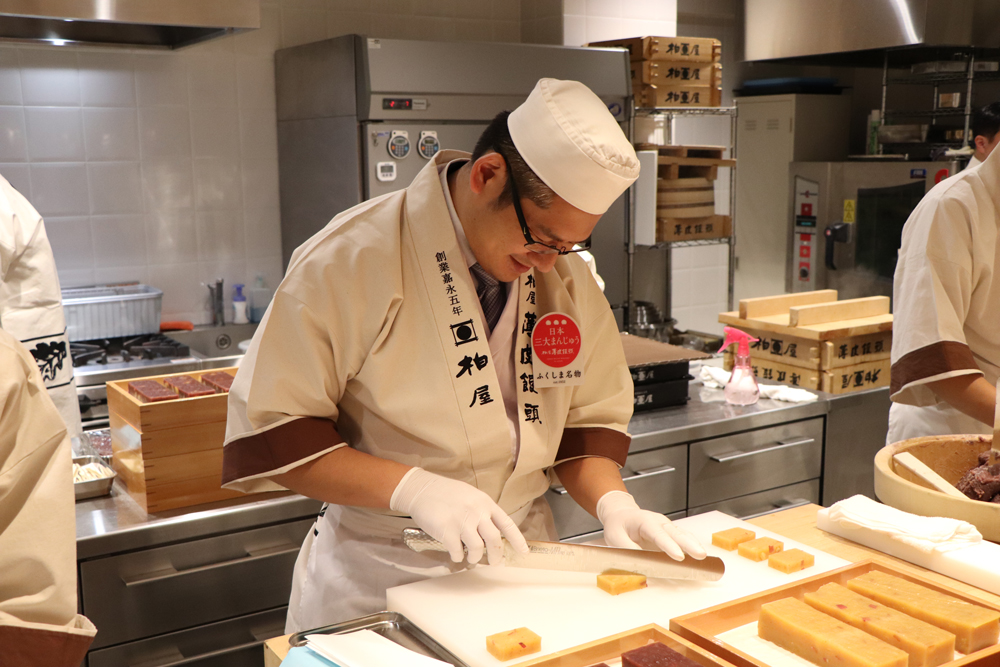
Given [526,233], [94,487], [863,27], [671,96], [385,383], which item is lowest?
[94,487]

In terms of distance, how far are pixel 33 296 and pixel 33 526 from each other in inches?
65.3

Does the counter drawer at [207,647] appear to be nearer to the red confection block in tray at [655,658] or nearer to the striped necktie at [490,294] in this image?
the striped necktie at [490,294]

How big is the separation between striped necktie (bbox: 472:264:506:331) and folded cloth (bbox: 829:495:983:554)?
0.64 metres

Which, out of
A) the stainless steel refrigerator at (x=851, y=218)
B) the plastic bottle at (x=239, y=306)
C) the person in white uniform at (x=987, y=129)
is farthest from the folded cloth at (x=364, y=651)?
the stainless steel refrigerator at (x=851, y=218)

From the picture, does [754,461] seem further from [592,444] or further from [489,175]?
[489,175]

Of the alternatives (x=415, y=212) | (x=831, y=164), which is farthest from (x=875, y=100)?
(x=415, y=212)

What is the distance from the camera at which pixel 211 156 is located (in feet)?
12.3

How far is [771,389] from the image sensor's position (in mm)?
2887

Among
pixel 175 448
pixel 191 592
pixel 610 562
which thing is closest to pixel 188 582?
pixel 191 592

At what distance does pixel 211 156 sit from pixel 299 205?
0.40 metres

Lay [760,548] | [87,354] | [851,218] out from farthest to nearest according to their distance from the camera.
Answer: [851,218] → [87,354] → [760,548]

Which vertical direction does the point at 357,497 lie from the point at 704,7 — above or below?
below

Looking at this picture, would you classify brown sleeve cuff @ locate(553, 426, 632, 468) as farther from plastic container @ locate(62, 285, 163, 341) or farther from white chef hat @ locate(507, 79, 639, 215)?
plastic container @ locate(62, 285, 163, 341)

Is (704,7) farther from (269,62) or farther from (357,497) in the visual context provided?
(357,497)
